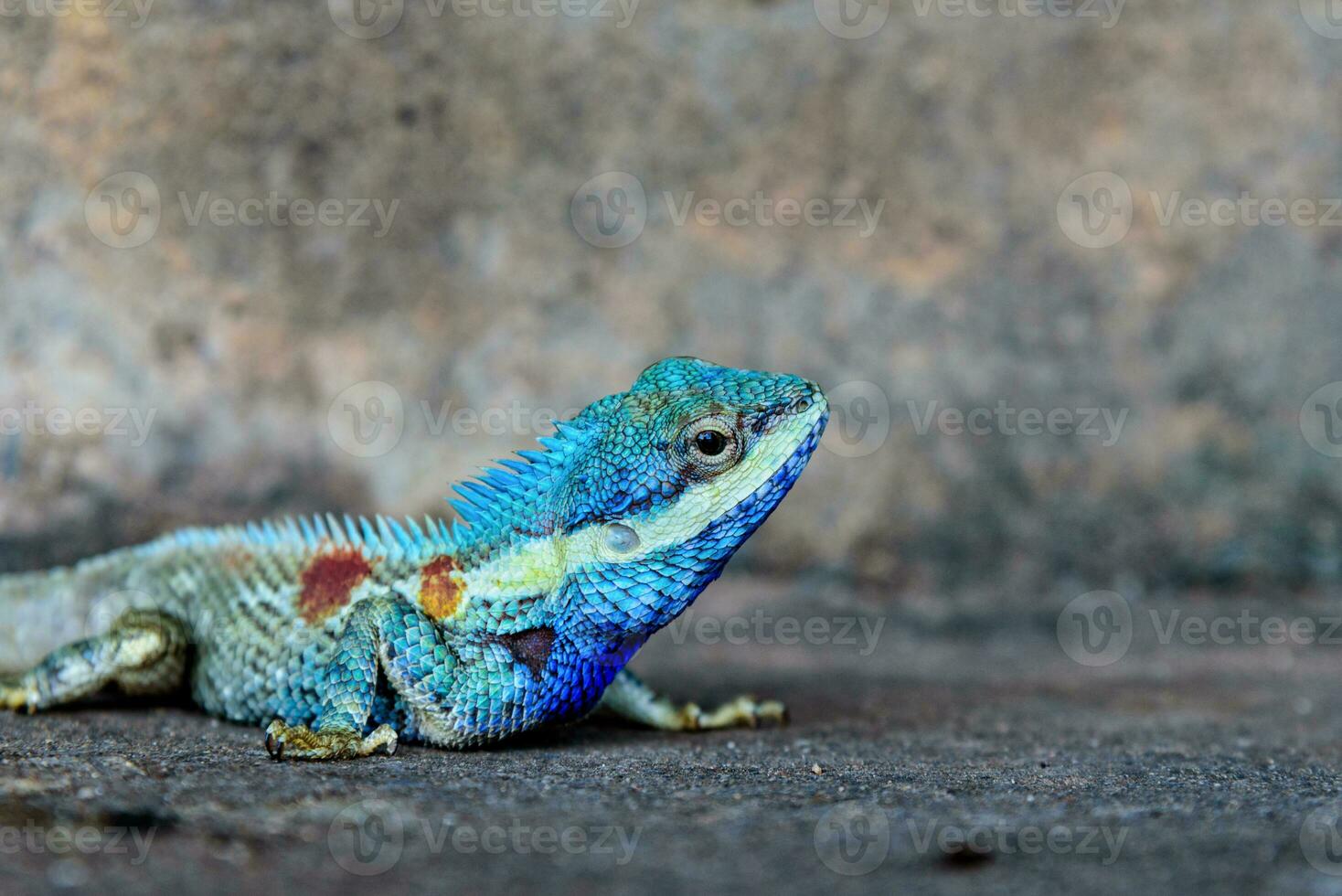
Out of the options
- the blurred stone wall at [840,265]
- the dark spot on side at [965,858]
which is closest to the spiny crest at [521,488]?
the dark spot on side at [965,858]

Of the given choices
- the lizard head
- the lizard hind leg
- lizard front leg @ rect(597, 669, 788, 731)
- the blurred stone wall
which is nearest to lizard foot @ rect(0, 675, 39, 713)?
the lizard hind leg

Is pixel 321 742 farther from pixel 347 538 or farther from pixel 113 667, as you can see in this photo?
pixel 113 667

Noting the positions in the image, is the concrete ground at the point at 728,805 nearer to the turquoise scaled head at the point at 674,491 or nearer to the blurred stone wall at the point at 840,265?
the turquoise scaled head at the point at 674,491

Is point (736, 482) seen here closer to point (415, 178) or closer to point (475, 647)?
point (475, 647)

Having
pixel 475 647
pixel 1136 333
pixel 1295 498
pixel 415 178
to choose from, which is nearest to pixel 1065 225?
pixel 1136 333

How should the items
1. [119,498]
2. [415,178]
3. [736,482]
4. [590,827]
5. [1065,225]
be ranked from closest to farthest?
[590,827] → [736,482] → [119,498] → [415,178] → [1065,225]

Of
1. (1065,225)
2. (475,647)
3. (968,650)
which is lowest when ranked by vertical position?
(968,650)

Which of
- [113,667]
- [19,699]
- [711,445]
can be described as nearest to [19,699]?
[19,699]
